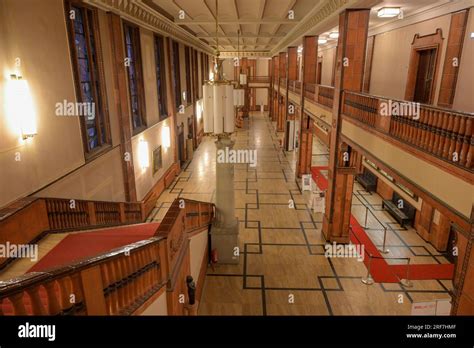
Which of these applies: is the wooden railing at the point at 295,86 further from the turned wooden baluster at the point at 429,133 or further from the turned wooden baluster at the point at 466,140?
the turned wooden baluster at the point at 466,140

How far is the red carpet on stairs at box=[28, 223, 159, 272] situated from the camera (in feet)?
12.4

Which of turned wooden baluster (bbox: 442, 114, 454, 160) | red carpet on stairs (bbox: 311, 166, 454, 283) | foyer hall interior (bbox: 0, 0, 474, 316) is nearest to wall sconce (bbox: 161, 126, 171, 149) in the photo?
foyer hall interior (bbox: 0, 0, 474, 316)

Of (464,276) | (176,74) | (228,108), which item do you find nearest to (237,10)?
(228,108)

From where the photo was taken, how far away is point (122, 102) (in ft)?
26.1

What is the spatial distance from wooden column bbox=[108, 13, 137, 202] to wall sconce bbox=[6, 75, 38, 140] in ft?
11.5

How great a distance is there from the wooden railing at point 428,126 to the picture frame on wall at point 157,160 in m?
7.46

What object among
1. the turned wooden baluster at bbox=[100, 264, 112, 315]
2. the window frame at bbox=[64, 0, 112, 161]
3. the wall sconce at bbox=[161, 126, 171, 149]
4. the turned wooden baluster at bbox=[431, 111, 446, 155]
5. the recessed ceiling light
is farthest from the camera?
the wall sconce at bbox=[161, 126, 171, 149]

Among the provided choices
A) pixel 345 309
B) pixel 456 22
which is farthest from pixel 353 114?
pixel 345 309

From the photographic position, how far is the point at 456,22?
23.1 ft

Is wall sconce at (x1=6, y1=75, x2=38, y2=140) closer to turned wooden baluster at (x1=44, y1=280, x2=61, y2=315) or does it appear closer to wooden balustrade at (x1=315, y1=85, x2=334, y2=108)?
turned wooden baluster at (x1=44, y1=280, x2=61, y2=315)

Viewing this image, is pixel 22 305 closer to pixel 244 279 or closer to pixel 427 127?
pixel 427 127

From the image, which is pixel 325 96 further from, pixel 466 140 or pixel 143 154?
pixel 466 140

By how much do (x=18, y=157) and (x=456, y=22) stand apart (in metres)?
9.01

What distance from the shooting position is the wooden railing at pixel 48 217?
3770 millimetres
